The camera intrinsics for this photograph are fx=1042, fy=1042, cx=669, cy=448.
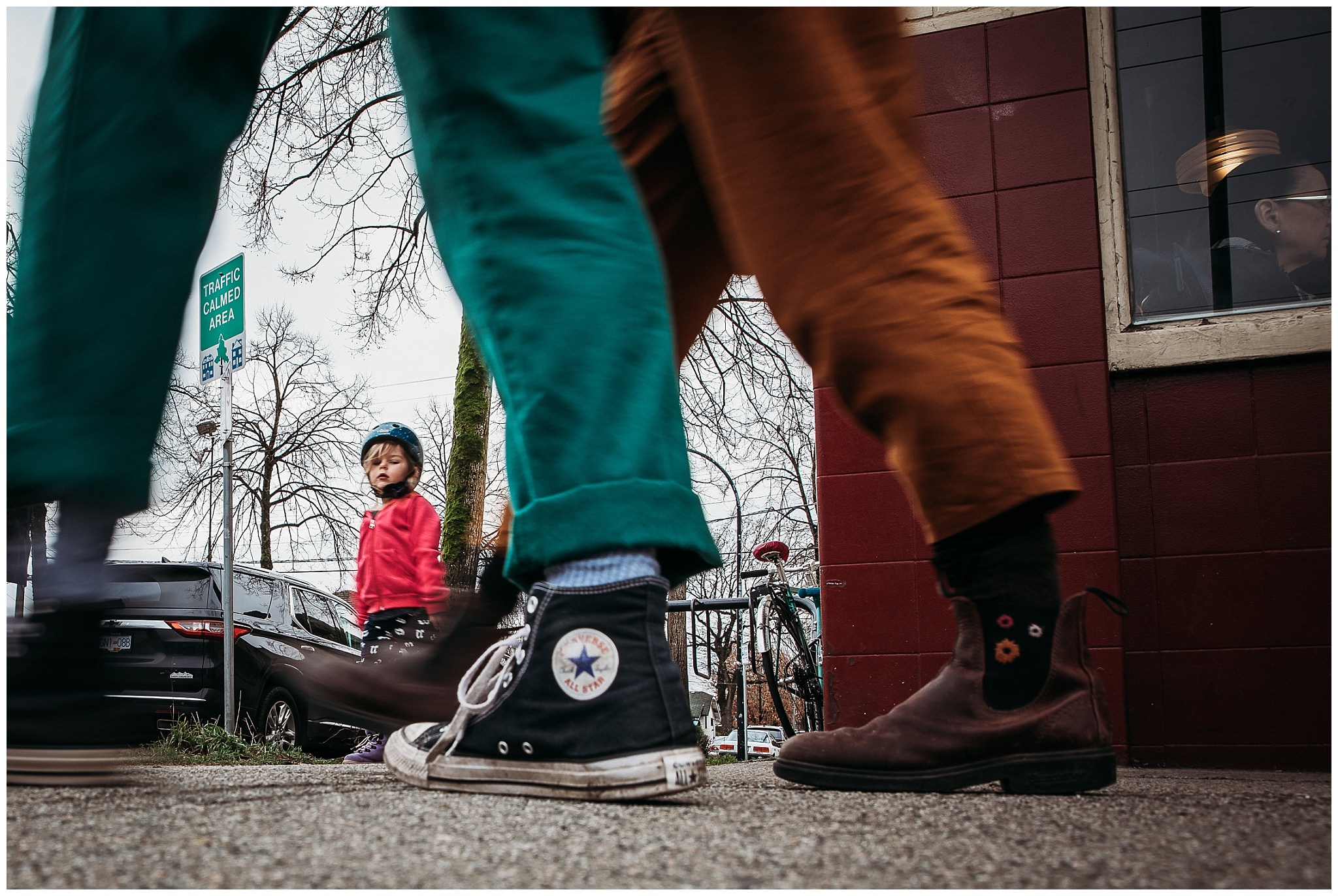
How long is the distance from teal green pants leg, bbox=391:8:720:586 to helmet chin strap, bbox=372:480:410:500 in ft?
16.4

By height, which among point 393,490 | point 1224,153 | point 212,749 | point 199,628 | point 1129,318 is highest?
point 1224,153

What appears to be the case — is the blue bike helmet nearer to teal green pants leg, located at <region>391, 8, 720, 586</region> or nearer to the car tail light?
the car tail light

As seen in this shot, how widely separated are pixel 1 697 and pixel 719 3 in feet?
3.75

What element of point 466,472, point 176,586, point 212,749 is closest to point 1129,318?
point 212,749

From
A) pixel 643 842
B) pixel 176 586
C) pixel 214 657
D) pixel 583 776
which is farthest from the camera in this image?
pixel 176 586

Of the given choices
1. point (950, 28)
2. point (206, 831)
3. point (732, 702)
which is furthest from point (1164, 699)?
point (732, 702)

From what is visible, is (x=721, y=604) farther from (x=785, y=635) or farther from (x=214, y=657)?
(x=214, y=657)

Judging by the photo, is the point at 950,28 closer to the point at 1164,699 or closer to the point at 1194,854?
the point at 1164,699

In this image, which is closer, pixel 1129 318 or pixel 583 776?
pixel 583 776

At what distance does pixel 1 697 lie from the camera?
3.81 ft

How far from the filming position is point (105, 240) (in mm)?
1337

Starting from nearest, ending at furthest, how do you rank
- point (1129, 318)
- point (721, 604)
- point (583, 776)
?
point (583, 776), point (1129, 318), point (721, 604)

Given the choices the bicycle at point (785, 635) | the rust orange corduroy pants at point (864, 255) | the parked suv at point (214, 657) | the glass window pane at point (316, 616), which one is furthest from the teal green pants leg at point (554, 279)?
the glass window pane at point (316, 616)

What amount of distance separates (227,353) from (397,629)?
2.85 m
